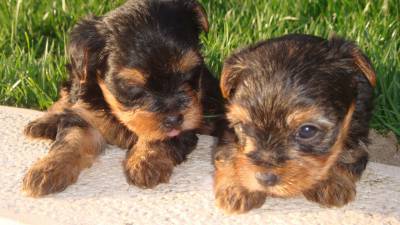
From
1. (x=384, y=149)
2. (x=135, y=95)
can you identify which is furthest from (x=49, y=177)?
(x=384, y=149)

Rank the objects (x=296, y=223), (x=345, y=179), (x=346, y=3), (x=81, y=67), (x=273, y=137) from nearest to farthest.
Result: (x=273, y=137) → (x=296, y=223) → (x=345, y=179) → (x=81, y=67) → (x=346, y=3)

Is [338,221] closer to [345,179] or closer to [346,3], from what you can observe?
[345,179]

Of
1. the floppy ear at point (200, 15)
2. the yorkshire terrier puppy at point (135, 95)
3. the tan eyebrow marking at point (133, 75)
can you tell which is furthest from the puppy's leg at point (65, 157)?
the floppy ear at point (200, 15)

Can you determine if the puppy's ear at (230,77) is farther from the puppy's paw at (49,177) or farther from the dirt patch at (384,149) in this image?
the dirt patch at (384,149)

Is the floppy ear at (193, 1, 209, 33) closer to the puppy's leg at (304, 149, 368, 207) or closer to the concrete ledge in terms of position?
the concrete ledge

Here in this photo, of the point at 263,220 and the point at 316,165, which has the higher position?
the point at 316,165

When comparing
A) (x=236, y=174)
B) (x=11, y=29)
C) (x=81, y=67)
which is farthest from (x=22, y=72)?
(x=236, y=174)

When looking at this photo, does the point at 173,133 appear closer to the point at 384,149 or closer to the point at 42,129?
the point at 42,129

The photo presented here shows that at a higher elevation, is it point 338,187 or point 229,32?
point 338,187
